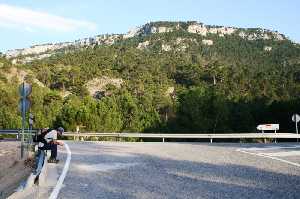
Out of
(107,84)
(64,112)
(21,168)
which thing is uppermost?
(107,84)

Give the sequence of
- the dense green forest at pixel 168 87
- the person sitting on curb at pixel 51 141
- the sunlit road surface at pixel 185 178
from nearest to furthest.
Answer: the sunlit road surface at pixel 185 178 < the person sitting on curb at pixel 51 141 < the dense green forest at pixel 168 87

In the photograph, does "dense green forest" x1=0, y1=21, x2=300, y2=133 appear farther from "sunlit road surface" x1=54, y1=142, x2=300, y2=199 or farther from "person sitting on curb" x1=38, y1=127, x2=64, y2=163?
"sunlit road surface" x1=54, y1=142, x2=300, y2=199

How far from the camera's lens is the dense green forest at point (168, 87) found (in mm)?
65375

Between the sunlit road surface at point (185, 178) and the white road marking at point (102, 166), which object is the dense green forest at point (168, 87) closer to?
the white road marking at point (102, 166)

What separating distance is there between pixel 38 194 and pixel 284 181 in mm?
4511

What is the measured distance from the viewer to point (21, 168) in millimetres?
15398

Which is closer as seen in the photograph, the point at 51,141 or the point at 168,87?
the point at 51,141

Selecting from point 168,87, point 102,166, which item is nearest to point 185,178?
point 102,166

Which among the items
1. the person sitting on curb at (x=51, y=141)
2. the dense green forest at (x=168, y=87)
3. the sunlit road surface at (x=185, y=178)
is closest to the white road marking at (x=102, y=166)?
the sunlit road surface at (x=185, y=178)

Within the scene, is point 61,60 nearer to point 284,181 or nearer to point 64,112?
point 64,112

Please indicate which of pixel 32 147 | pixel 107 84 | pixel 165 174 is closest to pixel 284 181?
pixel 165 174

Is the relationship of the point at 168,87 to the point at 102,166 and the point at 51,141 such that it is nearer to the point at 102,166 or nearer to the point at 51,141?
the point at 51,141

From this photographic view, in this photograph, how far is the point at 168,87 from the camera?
131 m

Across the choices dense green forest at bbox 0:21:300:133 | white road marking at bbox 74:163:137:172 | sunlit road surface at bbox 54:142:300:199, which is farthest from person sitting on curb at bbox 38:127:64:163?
dense green forest at bbox 0:21:300:133
